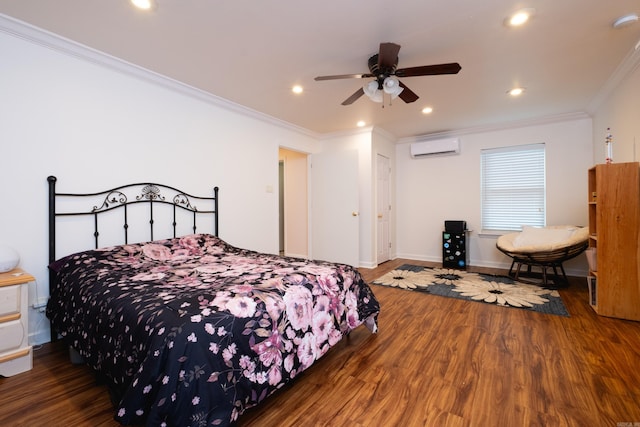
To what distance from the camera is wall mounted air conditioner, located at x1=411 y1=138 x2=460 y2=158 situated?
4.99 meters

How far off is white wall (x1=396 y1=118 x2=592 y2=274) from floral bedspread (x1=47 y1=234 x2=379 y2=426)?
3.52 metres

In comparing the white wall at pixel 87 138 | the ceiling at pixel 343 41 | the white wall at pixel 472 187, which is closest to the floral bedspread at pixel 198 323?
the white wall at pixel 87 138

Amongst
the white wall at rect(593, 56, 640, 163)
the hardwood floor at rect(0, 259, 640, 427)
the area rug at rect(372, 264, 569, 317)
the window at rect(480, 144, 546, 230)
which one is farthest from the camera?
the window at rect(480, 144, 546, 230)

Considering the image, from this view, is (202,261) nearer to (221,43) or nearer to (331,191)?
(221,43)

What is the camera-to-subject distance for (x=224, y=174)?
359 centimetres

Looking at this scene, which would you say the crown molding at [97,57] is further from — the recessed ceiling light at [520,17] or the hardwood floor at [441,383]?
the recessed ceiling light at [520,17]

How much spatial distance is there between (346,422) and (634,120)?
146 inches

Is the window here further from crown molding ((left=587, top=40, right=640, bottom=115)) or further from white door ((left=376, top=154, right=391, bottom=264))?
white door ((left=376, top=154, right=391, bottom=264))

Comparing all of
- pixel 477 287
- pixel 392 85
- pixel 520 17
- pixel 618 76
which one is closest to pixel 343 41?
pixel 392 85

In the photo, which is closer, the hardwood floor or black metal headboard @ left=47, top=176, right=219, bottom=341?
the hardwood floor

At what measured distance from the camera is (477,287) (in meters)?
3.62

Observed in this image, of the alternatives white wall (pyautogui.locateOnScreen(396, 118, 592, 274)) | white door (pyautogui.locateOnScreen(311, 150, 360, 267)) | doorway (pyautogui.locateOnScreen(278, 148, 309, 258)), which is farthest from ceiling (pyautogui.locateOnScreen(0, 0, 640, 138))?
doorway (pyautogui.locateOnScreen(278, 148, 309, 258))

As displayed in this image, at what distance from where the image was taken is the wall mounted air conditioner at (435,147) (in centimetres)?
499

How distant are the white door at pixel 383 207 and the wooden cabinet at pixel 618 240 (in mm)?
2826
